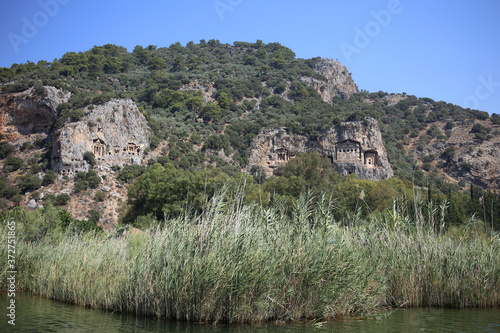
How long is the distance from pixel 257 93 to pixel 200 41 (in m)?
60.3

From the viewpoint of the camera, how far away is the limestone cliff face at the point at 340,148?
7119 cm

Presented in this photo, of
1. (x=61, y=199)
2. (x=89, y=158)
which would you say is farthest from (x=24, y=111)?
(x=61, y=199)

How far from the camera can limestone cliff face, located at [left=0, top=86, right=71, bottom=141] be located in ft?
193

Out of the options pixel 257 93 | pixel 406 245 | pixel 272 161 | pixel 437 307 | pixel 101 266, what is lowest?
pixel 437 307

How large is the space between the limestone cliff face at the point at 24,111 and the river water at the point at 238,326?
57136 millimetres

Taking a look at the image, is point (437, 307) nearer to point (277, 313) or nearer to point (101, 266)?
Result: point (277, 313)

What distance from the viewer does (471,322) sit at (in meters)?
8.96

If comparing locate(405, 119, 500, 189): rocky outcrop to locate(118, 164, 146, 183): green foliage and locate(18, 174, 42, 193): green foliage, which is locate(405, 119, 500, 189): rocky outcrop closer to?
locate(118, 164, 146, 183): green foliage

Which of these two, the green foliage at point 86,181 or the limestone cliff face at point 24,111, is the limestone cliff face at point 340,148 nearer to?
the green foliage at point 86,181

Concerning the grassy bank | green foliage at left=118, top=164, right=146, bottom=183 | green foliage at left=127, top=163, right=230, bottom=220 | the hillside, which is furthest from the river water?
green foliage at left=118, top=164, right=146, bottom=183

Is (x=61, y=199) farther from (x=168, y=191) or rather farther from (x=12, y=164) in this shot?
(x=168, y=191)

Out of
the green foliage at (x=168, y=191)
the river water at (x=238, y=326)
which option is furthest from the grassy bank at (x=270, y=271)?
the green foliage at (x=168, y=191)

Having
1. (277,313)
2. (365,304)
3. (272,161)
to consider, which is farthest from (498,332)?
(272,161)

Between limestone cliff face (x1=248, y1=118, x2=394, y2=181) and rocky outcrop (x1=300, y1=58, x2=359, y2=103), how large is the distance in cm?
3735
